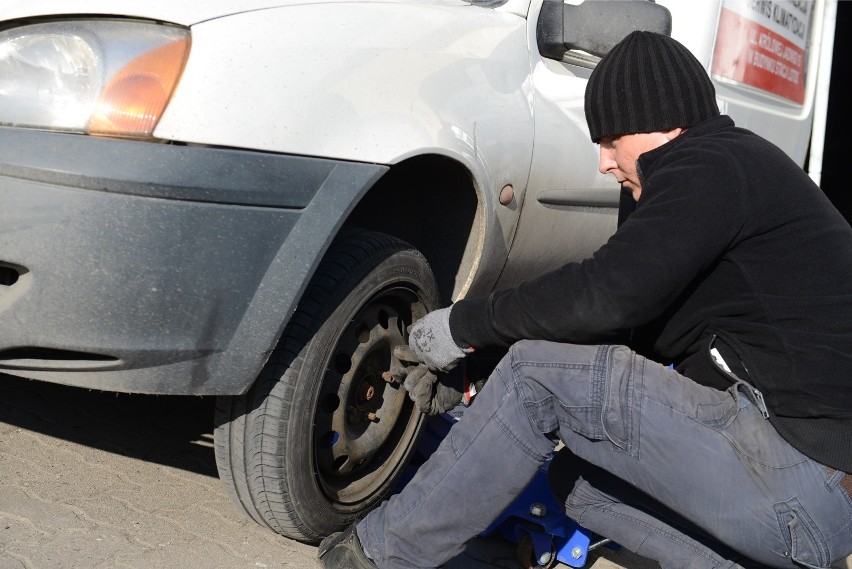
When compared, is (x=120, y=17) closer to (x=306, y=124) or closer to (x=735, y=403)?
(x=306, y=124)

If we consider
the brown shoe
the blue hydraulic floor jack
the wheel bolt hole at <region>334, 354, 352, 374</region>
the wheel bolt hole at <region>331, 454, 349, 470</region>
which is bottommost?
the blue hydraulic floor jack

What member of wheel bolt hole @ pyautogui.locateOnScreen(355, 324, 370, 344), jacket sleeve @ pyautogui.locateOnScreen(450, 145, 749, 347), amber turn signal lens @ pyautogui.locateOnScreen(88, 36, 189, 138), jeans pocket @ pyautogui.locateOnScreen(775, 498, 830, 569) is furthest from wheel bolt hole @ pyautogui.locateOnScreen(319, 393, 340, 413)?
jeans pocket @ pyautogui.locateOnScreen(775, 498, 830, 569)

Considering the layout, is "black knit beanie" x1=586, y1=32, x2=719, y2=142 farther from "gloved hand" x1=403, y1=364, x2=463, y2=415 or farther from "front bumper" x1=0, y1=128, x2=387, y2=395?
"gloved hand" x1=403, y1=364, x2=463, y2=415

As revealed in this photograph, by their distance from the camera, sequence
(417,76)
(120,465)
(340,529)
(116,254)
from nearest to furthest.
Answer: (116,254), (417,76), (340,529), (120,465)

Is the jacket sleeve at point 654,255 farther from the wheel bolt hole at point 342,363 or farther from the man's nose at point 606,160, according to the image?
the wheel bolt hole at point 342,363

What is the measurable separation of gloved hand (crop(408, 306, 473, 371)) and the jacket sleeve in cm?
24

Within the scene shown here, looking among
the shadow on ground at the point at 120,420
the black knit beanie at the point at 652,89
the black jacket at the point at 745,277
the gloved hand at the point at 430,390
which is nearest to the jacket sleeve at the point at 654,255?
the black jacket at the point at 745,277

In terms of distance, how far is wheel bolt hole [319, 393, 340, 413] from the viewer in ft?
7.89

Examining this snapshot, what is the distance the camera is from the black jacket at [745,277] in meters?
1.92

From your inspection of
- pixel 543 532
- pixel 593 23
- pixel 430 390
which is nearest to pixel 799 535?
pixel 543 532

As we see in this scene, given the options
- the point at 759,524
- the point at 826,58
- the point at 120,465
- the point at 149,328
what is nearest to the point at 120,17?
the point at 149,328

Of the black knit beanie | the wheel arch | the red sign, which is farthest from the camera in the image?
the red sign

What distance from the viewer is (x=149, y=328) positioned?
6.48 ft

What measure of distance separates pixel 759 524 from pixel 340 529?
3.48 feet
